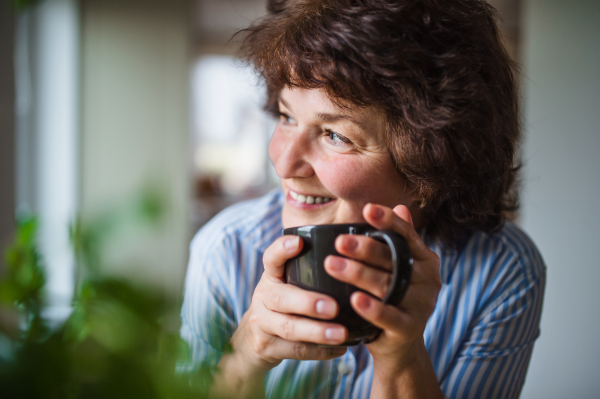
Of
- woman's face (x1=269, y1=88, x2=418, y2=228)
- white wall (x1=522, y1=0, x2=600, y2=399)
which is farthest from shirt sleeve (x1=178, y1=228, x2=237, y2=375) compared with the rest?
white wall (x1=522, y1=0, x2=600, y2=399)

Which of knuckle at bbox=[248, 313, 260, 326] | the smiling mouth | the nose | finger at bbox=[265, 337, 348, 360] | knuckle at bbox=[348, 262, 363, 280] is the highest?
the nose

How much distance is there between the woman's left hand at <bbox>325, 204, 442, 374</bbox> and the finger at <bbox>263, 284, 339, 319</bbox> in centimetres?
4

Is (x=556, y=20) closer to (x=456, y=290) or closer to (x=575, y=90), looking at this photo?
(x=575, y=90)

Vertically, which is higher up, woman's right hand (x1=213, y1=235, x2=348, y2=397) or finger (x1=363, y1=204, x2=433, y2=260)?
finger (x1=363, y1=204, x2=433, y2=260)

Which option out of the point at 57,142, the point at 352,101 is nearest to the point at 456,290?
the point at 352,101

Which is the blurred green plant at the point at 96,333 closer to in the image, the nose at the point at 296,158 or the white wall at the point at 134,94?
the nose at the point at 296,158

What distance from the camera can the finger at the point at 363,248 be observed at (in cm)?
51

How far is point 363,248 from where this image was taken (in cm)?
51

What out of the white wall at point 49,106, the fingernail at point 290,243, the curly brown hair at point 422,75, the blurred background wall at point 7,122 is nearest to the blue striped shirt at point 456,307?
the curly brown hair at point 422,75

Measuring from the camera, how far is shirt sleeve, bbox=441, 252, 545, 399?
3.01 ft

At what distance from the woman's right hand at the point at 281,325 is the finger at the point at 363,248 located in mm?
61

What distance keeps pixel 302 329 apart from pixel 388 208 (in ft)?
0.65

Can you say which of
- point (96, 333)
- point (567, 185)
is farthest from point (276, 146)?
point (567, 185)

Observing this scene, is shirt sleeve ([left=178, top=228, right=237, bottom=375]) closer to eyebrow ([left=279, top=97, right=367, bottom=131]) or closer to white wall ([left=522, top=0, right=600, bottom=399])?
eyebrow ([left=279, top=97, right=367, bottom=131])
